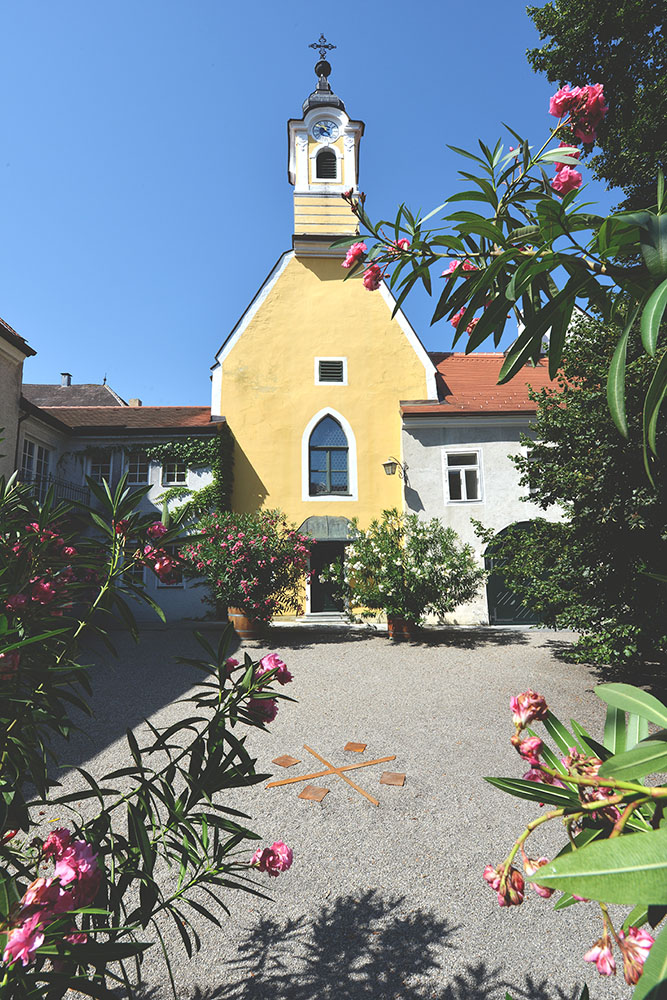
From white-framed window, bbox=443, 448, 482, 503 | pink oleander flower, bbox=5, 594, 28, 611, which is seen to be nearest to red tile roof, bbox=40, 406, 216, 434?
white-framed window, bbox=443, 448, 482, 503

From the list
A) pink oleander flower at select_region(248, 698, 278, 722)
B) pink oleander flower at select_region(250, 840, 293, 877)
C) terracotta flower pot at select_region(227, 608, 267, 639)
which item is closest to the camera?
pink oleander flower at select_region(248, 698, 278, 722)

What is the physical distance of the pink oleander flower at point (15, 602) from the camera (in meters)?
1.61

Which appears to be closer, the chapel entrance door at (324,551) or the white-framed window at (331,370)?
the chapel entrance door at (324,551)

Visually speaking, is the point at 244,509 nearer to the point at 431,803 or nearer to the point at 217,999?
the point at 431,803

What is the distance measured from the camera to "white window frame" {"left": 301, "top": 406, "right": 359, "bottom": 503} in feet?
50.2

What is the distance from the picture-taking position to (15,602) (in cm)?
161

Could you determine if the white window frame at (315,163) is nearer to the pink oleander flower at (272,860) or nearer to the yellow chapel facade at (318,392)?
the yellow chapel facade at (318,392)

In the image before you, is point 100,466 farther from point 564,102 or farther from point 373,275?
point 564,102

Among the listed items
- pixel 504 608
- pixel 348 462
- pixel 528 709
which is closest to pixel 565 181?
pixel 528 709

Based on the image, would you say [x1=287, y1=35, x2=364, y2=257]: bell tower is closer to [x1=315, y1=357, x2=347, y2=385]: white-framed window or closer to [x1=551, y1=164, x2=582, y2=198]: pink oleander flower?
[x1=315, y1=357, x2=347, y2=385]: white-framed window

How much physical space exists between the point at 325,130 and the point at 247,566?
51.7ft

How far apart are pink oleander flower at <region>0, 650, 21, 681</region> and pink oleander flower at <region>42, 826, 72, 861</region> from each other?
0.42 metres

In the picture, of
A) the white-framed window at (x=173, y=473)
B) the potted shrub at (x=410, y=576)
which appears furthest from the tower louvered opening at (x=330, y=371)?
the potted shrub at (x=410, y=576)

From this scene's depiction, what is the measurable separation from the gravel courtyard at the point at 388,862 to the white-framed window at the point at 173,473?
837cm
